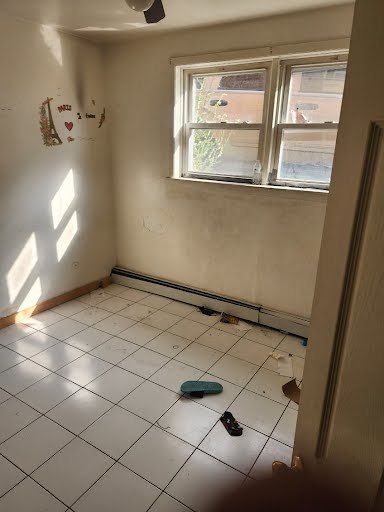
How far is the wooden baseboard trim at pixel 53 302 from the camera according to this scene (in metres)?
2.91

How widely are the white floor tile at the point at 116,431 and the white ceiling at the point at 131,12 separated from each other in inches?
101

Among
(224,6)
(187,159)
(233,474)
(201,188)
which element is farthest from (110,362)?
(224,6)

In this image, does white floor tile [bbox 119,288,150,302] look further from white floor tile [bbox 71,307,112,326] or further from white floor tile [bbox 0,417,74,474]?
white floor tile [bbox 0,417,74,474]

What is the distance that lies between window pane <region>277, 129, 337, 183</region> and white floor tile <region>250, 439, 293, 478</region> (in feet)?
6.04

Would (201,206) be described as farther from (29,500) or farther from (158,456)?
(29,500)

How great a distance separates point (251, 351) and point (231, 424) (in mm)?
796

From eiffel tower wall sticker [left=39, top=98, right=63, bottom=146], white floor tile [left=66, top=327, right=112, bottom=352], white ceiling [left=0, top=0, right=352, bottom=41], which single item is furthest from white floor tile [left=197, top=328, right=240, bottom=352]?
white ceiling [left=0, top=0, right=352, bottom=41]

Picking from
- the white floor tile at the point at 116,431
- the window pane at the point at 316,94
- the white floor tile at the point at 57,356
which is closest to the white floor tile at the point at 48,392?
the white floor tile at the point at 57,356

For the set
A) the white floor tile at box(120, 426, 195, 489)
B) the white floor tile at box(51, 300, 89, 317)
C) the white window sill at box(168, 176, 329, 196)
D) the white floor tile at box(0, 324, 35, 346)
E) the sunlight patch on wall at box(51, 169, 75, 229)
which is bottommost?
the white floor tile at box(0, 324, 35, 346)

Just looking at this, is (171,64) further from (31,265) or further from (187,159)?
(31,265)

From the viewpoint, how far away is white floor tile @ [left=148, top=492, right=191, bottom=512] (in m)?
1.45

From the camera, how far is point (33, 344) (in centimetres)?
263

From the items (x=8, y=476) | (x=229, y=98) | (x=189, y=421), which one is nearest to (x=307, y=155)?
(x=229, y=98)

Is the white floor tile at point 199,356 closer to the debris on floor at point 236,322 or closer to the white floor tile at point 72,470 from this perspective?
the debris on floor at point 236,322
